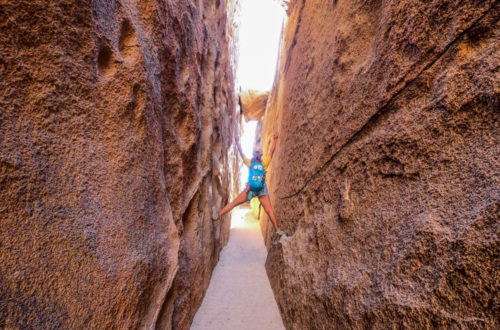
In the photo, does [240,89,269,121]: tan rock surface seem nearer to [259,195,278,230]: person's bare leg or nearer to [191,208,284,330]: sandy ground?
[259,195,278,230]: person's bare leg

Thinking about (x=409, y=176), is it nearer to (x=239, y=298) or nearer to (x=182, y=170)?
(x=182, y=170)

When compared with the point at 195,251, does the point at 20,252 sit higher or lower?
higher

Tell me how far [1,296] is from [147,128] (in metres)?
1.08

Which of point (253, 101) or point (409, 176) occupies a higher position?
point (253, 101)

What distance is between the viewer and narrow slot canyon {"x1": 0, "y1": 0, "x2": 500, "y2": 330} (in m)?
0.83

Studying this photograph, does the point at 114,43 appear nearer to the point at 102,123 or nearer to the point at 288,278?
the point at 102,123

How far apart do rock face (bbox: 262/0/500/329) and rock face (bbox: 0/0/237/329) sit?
1419mm

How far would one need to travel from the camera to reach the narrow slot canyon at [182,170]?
2.71 ft

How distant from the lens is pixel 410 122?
1.13 m

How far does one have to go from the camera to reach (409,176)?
1.13m

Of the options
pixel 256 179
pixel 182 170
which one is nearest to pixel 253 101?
pixel 256 179

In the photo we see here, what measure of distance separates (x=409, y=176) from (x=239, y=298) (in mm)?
2781

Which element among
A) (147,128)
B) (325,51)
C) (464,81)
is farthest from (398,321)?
(325,51)

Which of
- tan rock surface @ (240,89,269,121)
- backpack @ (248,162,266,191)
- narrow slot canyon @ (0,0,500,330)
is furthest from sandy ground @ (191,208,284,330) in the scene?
tan rock surface @ (240,89,269,121)
